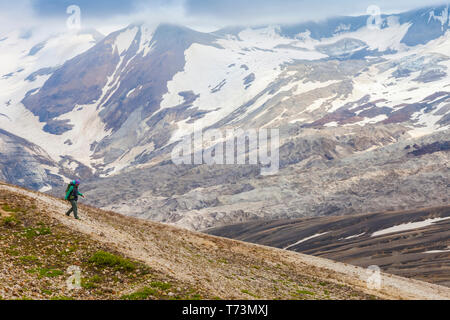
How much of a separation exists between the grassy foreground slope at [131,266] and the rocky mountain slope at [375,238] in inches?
2193

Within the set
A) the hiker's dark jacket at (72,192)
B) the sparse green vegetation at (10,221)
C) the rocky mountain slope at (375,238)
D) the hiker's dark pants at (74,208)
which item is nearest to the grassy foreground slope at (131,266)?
the sparse green vegetation at (10,221)

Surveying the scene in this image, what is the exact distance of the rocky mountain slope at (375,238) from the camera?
10194 centimetres

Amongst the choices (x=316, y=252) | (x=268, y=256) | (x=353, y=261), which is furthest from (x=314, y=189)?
(x=268, y=256)

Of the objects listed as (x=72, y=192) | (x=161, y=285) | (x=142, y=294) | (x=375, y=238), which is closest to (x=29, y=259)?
(x=142, y=294)

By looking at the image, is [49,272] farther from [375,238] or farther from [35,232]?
[375,238]

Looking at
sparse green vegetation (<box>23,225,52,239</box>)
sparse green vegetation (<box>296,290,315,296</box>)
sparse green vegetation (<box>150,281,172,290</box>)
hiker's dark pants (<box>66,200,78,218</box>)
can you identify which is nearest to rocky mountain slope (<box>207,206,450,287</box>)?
sparse green vegetation (<box>296,290,315,296</box>)

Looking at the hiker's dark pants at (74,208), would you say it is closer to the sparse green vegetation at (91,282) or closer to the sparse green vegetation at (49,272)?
the sparse green vegetation at (49,272)

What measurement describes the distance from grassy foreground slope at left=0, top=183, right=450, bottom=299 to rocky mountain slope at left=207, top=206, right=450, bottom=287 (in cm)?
5569

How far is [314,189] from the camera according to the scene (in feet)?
634

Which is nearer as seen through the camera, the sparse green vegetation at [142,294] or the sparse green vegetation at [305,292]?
the sparse green vegetation at [142,294]

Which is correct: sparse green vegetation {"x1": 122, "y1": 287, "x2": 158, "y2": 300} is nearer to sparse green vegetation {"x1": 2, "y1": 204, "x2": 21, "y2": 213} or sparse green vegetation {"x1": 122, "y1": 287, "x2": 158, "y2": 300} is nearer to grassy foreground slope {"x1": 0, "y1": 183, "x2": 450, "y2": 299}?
grassy foreground slope {"x1": 0, "y1": 183, "x2": 450, "y2": 299}

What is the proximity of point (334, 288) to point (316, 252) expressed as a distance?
92.7 m

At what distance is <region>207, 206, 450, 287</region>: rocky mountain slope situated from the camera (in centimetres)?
10194
